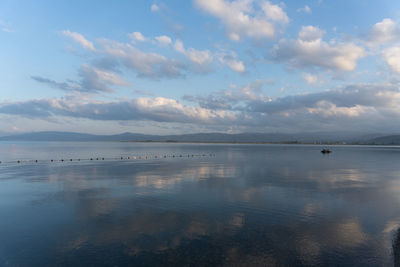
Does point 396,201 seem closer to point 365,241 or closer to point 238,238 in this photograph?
point 365,241

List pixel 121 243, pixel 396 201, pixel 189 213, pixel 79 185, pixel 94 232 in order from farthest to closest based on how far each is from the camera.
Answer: pixel 79 185, pixel 396 201, pixel 189 213, pixel 94 232, pixel 121 243

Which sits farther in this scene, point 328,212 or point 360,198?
point 360,198

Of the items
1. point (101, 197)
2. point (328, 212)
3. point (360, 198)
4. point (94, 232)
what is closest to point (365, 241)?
point (328, 212)

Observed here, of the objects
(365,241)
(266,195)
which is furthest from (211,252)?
(266,195)

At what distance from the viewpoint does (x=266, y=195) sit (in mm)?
26672

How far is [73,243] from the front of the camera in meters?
14.3

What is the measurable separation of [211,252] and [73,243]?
7.94m

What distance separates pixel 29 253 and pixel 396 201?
31231 mm

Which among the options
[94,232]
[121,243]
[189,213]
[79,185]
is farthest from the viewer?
[79,185]

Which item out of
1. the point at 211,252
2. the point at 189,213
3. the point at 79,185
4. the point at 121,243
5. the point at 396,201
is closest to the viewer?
the point at 211,252

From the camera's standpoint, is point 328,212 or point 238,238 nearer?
point 238,238

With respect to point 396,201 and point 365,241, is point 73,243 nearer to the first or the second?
point 365,241

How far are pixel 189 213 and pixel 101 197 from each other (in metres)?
10.6

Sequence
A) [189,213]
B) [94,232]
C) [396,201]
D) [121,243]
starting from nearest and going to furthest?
1. [121,243]
2. [94,232]
3. [189,213]
4. [396,201]
